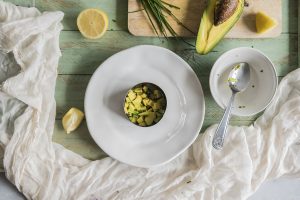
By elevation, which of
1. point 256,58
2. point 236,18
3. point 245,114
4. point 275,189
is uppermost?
point 236,18

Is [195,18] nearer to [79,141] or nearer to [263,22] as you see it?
[263,22]

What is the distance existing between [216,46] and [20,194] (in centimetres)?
69

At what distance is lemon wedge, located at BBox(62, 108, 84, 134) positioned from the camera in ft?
3.83

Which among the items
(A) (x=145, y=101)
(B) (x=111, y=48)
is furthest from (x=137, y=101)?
(B) (x=111, y=48)

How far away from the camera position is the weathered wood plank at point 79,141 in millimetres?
1195

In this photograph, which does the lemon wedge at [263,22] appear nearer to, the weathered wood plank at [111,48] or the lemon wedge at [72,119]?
the weathered wood plank at [111,48]

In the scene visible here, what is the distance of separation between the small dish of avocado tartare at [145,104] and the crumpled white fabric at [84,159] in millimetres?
149

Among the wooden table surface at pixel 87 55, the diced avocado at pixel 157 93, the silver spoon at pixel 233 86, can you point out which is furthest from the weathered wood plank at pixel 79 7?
the silver spoon at pixel 233 86

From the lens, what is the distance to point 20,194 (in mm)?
1191

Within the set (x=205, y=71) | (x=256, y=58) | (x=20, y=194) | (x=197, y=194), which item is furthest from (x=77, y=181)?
(x=256, y=58)

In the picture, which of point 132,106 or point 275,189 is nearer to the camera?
point 132,106

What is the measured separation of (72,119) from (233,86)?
450 millimetres

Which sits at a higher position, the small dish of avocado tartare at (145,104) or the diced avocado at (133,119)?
the small dish of avocado tartare at (145,104)

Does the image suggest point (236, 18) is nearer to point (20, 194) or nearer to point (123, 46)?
point (123, 46)
